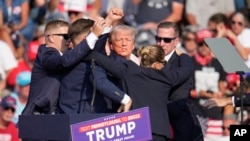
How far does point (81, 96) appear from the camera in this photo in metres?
10.7

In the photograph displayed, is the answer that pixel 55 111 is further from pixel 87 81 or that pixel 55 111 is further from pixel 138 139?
pixel 138 139

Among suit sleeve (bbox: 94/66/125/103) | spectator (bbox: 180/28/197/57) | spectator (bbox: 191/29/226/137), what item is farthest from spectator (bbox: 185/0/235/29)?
suit sleeve (bbox: 94/66/125/103)

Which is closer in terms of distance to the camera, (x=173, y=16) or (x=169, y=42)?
(x=169, y=42)

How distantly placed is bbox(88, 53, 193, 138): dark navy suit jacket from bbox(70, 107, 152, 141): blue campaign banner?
2.19ft

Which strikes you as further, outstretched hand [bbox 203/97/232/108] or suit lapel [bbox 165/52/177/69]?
suit lapel [bbox 165/52/177/69]

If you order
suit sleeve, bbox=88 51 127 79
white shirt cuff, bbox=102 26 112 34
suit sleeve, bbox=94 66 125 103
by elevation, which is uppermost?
white shirt cuff, bbox=102 26 112 34

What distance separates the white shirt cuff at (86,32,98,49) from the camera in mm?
10258

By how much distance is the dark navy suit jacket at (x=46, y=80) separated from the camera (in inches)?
421

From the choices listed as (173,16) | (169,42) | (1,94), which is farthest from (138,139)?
(173,16)

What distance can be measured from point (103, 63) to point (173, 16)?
6558 mm

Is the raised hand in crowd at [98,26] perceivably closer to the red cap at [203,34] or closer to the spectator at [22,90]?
the spectator at [22,90]

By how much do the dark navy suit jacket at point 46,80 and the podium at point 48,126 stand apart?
48cm

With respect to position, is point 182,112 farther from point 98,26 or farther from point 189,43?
point 189,43

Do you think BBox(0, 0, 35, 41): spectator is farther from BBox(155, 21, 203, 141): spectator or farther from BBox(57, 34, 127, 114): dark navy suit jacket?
BBox(57, 34, 127, 114): dark navy suit jacket
